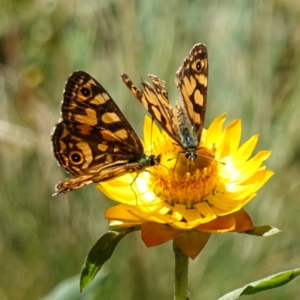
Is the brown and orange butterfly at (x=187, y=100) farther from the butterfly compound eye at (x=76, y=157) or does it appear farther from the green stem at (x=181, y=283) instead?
the green stem at (x=181, y=283)

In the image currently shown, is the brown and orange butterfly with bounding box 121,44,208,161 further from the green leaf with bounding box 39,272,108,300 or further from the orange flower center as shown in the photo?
the green leaf with bounding box 39,272,108,300

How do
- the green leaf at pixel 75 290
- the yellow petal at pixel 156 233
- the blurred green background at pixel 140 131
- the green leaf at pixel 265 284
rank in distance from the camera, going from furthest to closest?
the blurred green background at pixel 140 131, the green leaf at pixel 75 290, the yellow petal at pixel 156 233, the green leaf at pixel 265 284

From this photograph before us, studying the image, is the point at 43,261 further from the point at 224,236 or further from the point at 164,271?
the point at 224,236

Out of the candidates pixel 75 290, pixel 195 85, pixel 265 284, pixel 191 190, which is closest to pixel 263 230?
pixel 265 284

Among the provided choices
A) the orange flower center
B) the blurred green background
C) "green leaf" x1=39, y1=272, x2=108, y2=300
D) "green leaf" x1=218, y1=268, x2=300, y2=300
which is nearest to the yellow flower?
the orange flower center

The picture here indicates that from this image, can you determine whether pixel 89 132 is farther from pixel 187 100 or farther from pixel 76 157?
pixel 187 100

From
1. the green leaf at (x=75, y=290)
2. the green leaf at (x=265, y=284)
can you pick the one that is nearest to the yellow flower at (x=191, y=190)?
the green leaf at (x=265, y=284)

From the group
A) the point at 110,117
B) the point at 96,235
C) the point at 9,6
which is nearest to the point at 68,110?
the point at 110,117
